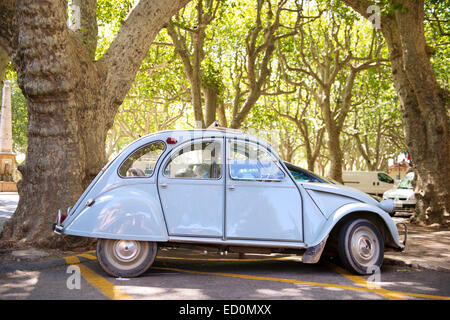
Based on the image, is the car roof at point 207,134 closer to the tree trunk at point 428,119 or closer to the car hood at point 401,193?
the tree trunk at point 428,119

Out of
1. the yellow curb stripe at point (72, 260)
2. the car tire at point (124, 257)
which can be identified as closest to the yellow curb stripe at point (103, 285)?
the car tire at point (124, 257)

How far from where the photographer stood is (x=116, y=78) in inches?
Result: 326

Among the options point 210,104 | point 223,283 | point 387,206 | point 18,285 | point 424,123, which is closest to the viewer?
point 18,285

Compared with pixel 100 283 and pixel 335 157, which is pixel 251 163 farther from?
pixel 335 157

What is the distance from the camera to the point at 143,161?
6211 mm

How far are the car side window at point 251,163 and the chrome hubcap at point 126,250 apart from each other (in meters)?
1.45

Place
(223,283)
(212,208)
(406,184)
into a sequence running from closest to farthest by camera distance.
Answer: (223,283) < (212,208) < (406,184)

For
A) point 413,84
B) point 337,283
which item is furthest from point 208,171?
point 413,84

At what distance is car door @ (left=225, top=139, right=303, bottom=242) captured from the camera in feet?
19.5

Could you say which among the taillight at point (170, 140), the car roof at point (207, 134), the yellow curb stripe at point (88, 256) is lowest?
the yellow curb stripe at point (88, 256)

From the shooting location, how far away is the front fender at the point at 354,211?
593 centimetres

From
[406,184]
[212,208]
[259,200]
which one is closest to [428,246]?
[259,200]

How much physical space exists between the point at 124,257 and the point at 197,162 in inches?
57.5
